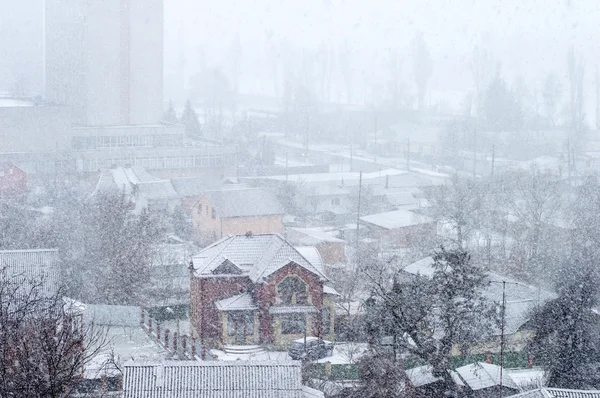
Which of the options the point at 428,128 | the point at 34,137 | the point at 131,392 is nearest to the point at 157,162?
the point at 34,137

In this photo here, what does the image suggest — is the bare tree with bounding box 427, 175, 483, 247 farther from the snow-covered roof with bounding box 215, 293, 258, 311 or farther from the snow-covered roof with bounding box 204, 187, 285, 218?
the snow-covered roof with bounding box 215, 293, 258, 311

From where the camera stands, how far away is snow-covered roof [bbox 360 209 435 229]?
17.1m

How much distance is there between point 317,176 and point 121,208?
10952mm

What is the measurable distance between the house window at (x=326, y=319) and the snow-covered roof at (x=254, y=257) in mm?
480

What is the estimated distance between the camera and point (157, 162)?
970 inches

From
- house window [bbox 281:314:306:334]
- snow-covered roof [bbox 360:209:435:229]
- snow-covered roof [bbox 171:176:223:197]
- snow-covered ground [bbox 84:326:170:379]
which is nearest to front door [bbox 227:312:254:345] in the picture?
house window [bbox 281:314:306:334]

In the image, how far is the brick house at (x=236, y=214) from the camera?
662 inches

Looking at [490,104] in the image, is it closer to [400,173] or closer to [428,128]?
[428,128]

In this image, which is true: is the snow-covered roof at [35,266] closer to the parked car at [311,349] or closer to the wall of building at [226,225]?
the parked car at [311,349]

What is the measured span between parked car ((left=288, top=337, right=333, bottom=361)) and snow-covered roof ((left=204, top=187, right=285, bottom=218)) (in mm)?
6440

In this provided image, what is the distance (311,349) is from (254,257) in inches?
68.3

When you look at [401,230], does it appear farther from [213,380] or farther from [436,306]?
[213,380]

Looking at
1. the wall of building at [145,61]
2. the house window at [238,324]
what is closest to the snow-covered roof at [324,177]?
the wall of building at [145,61]

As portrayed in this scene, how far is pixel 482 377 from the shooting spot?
8852 mm
